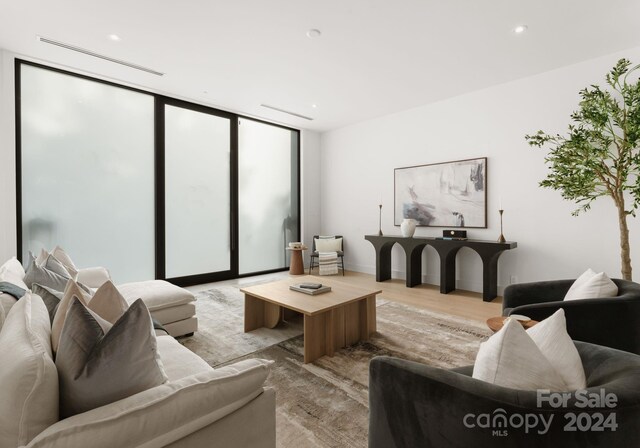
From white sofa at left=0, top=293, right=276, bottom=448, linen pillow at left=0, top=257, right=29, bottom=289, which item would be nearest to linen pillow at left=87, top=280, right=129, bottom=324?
white sofa at left=0, top=293, right=276, bottom=448

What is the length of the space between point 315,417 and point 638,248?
398cm

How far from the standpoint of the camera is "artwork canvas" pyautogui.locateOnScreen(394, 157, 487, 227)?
467 centimetres

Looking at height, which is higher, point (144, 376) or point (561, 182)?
point (561, 182)

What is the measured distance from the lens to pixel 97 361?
919mm

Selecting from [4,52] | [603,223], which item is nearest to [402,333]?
[603,223]

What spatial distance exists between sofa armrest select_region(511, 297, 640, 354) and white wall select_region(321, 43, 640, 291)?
2.12 meters

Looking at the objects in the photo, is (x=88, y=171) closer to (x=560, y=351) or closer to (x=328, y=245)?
(x=328, y=245)

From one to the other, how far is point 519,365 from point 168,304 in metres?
2.60

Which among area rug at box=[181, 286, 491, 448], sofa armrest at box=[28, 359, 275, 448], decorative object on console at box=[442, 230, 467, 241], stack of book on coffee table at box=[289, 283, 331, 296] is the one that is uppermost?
decorative object on console at box=[442, 230, 467, 241]

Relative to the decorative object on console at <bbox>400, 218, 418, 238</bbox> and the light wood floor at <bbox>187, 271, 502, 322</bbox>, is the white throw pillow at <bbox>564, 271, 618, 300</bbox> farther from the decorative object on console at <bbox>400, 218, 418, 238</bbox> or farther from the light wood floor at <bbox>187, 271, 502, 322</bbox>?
the decorative object on console at <bbox>400, 218, 418, 238</bbox>

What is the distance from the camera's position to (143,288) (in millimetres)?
2904

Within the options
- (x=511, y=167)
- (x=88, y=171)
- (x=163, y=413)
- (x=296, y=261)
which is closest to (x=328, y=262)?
(x=296, y=261)

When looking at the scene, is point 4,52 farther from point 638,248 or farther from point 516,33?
point 638,248

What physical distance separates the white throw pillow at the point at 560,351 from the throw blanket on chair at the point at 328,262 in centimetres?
476
